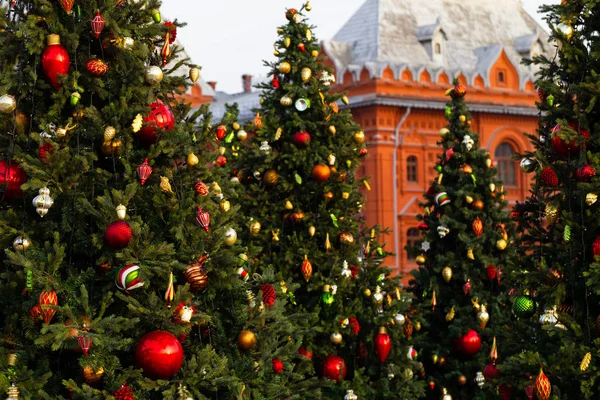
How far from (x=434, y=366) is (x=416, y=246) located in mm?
1667

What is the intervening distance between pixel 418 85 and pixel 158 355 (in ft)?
86.5

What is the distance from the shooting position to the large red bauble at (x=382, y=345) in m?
9.62

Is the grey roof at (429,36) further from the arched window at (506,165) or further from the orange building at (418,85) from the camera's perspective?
the arched window at (506,165)

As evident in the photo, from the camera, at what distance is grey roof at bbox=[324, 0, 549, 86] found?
103 ft

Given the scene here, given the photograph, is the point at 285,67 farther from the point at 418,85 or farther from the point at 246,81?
the point at 246,81

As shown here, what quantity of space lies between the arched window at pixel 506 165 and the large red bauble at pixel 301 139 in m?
23.5

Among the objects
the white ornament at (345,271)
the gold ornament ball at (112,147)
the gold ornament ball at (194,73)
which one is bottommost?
the white ornament at (345,271)

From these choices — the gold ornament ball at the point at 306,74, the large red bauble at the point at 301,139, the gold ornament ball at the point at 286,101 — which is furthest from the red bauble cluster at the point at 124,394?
the gold ornament ball at the point at 306,74

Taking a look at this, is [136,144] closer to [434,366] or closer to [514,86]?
[434,366]

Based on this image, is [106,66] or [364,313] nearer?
[106,66]

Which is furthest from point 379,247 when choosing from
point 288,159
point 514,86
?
point 514,86

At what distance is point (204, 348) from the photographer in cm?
565

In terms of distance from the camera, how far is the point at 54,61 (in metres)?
5.51

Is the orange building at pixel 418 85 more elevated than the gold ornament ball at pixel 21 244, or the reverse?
the orange building at pixel 418 85
